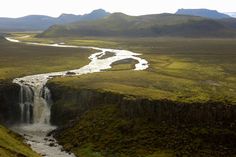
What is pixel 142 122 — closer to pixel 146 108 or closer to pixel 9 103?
pixel 146 108

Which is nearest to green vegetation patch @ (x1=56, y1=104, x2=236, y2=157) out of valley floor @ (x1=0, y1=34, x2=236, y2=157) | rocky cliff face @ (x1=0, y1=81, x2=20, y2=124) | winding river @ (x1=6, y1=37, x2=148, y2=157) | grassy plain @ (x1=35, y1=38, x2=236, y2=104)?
valley floor @ (x1=0, y1=34, x2=236, y2=157)

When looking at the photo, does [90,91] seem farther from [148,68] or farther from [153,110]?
[148,68]

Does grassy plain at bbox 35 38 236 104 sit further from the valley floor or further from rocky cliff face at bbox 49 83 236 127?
rocky cliff face at bbox 49 83 236 127

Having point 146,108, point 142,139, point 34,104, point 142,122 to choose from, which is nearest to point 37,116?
point 34,104

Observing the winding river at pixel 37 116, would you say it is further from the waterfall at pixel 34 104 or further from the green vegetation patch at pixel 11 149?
the green vegetation patch at pixel 11 149

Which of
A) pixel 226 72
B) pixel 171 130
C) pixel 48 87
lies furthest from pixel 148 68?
pixel 171 130
